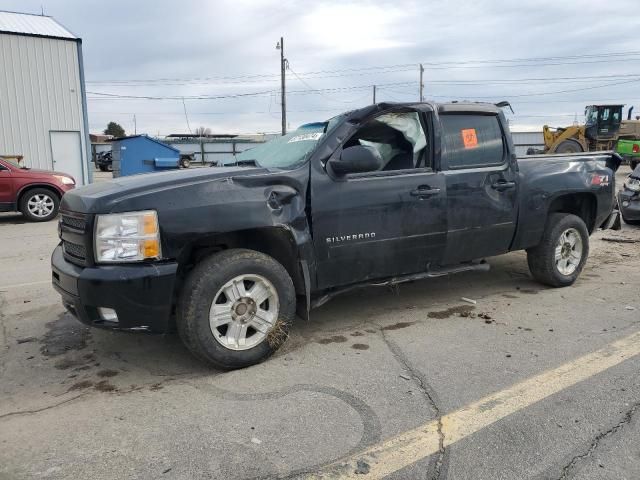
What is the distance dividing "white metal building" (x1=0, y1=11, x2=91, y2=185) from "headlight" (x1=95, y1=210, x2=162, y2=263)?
19.1 metres

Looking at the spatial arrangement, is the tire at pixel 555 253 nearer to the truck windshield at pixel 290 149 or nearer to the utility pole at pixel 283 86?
the truck windshield at pixel 290 149

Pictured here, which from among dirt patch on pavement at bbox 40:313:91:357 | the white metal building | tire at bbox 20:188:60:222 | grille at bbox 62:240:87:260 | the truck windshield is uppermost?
the white metal building

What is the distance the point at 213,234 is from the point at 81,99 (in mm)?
19591

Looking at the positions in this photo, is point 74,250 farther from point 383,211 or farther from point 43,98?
point 43,98

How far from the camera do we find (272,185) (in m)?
3.78

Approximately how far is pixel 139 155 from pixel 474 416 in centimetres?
2281

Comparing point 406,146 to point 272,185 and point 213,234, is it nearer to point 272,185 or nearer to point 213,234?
point 272,185

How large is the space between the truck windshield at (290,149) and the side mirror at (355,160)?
0.82 ft

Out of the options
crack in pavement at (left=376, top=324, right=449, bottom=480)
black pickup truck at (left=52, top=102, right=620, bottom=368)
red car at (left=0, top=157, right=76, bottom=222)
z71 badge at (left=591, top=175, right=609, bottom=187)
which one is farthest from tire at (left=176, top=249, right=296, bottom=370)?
red car at (left=0, top=157, right=76, bottom=222)

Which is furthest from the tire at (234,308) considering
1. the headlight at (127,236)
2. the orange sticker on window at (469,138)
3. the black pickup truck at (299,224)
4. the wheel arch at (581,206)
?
the wheel arch at (581,206)

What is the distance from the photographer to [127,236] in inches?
132

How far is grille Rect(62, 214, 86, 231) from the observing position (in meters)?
3.46

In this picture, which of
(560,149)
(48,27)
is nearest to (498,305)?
(48,27)

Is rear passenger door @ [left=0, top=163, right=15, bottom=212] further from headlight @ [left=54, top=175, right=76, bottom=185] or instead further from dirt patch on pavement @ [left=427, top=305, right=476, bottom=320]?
dirt patch on pavement @ [left=427, top=305, right=476, bottom=320]
